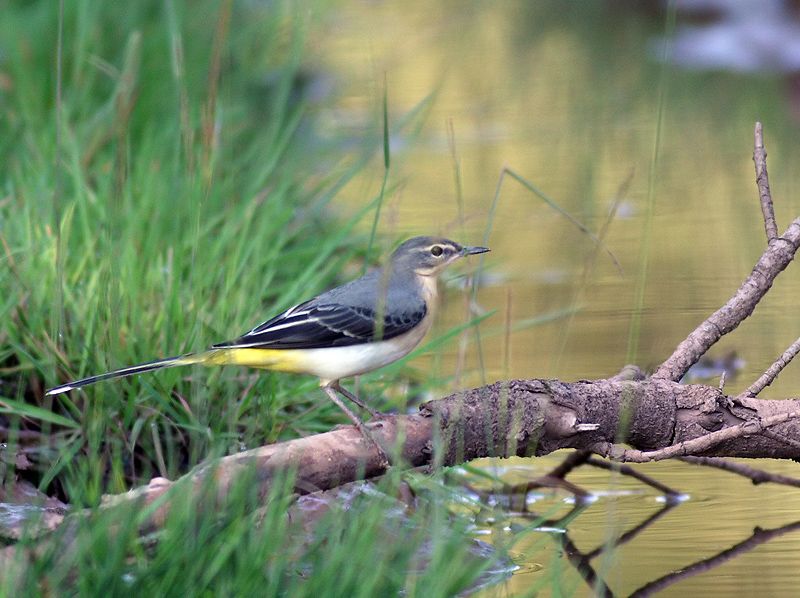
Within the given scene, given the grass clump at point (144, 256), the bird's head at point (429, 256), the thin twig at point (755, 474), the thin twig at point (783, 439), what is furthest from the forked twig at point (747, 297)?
the grass clump at point (144, 256)

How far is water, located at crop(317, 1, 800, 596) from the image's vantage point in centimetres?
375

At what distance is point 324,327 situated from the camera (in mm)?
4012

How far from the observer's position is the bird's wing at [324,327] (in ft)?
13.0

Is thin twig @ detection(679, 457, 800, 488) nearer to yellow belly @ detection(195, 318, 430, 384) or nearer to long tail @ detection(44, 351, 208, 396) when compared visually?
yellow belly @ detection(195, 318, 430, 384)

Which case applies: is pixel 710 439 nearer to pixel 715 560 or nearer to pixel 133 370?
pixel 715 560

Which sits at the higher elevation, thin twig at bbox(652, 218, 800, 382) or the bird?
thin twig at bbox(652, 218, 800, 382)

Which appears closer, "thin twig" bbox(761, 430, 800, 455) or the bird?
"thin twig" bbox(761, 430, 800, 455)

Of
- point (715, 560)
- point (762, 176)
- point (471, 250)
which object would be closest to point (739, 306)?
point (762, 176)

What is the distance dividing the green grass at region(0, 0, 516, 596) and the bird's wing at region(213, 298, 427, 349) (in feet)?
0.60

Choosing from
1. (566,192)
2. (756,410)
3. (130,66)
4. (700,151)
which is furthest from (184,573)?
(700,151)

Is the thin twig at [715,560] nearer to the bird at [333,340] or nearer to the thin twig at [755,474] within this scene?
the thin twig at [755,474]

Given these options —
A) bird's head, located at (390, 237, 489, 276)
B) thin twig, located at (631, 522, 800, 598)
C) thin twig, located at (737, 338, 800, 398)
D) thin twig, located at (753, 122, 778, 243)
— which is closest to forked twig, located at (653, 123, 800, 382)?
thin twig, located at (753, 122, 778, 243)

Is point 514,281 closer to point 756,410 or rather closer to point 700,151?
point 700,151

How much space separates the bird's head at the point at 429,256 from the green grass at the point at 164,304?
29cm
